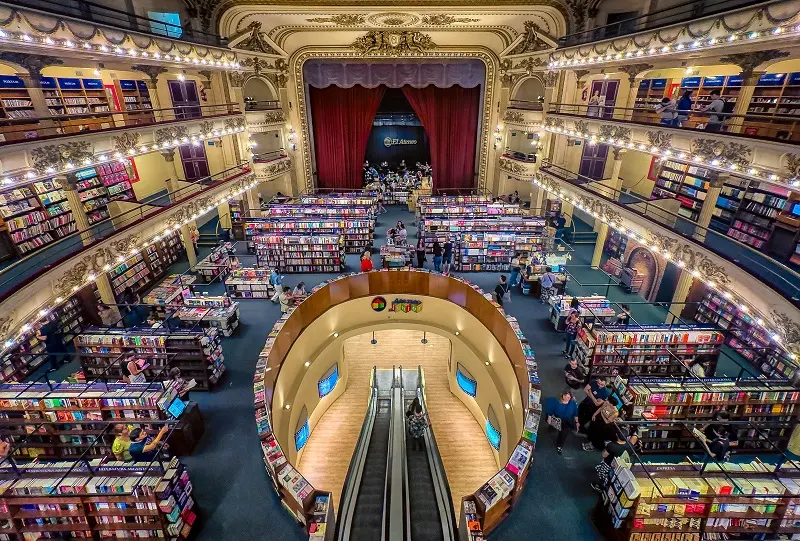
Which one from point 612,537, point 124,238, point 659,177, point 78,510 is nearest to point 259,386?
point 78,510

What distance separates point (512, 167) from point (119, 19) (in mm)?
14843

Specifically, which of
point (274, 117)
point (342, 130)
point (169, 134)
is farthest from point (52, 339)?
point (342, 130)

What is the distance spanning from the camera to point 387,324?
13.3m

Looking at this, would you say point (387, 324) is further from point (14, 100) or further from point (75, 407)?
point (14, 100)

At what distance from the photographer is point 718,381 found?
7297 millimetres

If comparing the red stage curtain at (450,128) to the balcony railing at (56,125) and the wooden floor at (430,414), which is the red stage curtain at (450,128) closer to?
the wooden floor at (430,414)

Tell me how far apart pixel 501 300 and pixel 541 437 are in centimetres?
480

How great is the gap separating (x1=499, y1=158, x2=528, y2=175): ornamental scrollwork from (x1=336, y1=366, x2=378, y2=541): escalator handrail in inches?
461

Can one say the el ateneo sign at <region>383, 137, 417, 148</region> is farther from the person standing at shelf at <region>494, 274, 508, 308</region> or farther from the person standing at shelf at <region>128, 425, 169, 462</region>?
the person standing at shelf at <region>128, 425, 169, 462</region>

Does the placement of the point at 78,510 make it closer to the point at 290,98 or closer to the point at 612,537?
the point at 612,537

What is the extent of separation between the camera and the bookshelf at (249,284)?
12.0 metres

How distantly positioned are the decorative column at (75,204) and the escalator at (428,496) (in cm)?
901

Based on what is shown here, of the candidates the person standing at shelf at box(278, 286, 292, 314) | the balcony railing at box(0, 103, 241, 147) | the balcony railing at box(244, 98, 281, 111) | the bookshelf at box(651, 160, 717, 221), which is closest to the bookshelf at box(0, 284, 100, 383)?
the balcony railing at box(0, 103, 241, 147)

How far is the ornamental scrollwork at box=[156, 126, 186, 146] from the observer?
36.5 feet
